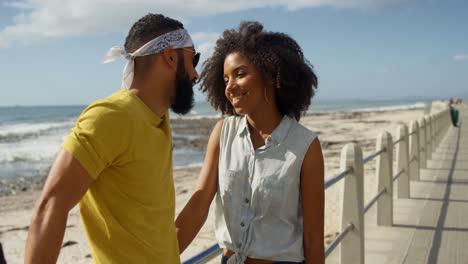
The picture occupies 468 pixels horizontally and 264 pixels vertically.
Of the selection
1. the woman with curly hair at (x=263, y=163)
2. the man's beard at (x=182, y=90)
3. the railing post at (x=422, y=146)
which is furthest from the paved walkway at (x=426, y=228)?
the man's beard at (x=182, y=90)

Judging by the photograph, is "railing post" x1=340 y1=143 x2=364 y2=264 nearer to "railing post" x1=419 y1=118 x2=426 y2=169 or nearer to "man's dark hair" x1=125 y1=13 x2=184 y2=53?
"man's dark hair" x1=125 y1=13 x2=184 y2=53

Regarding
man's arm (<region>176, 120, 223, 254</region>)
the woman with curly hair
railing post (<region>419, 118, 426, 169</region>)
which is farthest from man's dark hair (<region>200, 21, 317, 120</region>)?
railing post (<region>419, 118, 426, 169</region>)

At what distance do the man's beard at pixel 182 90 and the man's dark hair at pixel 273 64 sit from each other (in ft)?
1.76

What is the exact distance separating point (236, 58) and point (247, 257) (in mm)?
861

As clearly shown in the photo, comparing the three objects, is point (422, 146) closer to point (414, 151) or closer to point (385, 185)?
point (414, 151)

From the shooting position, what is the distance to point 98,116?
4.28ft

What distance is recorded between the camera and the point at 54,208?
4.05 ft

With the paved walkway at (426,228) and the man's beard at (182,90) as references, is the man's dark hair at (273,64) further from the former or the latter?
the paved walkway at (426,228)

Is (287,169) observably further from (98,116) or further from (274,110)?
(98,116)

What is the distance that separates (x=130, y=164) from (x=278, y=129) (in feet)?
2.92

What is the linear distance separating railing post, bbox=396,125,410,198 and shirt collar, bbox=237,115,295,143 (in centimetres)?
609

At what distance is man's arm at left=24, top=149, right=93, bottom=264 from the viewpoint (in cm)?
121

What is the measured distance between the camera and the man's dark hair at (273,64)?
83.4 inches

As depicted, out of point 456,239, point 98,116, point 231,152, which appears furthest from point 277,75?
point 456,239
